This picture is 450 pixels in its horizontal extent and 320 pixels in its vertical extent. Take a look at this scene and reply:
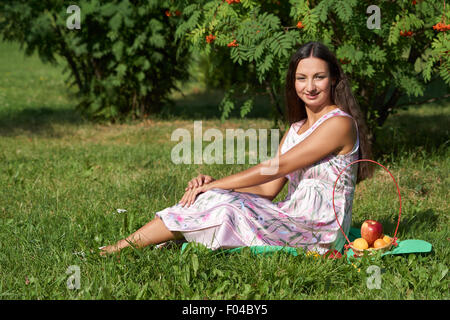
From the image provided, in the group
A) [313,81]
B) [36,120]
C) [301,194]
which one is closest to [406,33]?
[313,81]

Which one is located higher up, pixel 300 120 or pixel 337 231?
pixel 300 120

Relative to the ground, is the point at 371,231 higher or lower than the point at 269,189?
lower

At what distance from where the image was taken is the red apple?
10.5 ft

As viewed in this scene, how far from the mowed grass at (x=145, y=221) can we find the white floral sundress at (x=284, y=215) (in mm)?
117

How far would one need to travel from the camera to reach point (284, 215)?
3211mm

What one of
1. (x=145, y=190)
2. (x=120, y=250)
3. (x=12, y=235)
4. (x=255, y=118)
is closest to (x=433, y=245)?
(x=120, y=250)

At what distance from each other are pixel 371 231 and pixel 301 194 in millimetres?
465

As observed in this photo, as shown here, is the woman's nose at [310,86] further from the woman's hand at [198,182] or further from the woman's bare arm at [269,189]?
the woman's hand at [198,182]

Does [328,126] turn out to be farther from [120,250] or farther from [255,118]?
[255,118]

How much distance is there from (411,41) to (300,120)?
1.92m

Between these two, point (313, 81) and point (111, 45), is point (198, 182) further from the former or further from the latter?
point (111, 45)

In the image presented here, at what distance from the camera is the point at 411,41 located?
4879 mm
